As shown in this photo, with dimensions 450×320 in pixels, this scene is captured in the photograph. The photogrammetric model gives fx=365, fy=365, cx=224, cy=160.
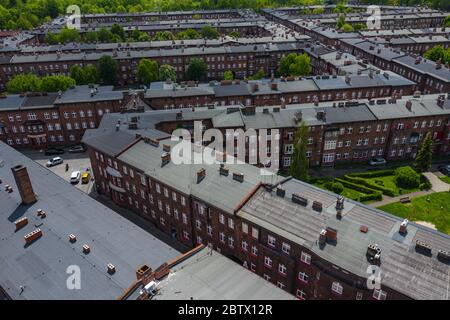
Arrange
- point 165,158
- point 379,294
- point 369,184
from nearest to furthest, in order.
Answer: point 379,294 < point 165,158 < point 369,184

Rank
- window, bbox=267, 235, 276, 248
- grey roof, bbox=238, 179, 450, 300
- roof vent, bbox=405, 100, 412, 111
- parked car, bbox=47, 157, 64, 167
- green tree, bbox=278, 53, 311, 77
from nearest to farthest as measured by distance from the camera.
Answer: grey roof, bbox=238, 179, 450, 300 < window, bbox=267, 235, 276, 248 < roof vent, bbox=405, 100, 412, 111 < parked car, bbox=47, 157, 64, 167 < green tree, bbox=278, 53, 311, 77

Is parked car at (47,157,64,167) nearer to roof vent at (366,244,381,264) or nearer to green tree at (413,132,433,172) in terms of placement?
roof vent at (366,244,381,264)

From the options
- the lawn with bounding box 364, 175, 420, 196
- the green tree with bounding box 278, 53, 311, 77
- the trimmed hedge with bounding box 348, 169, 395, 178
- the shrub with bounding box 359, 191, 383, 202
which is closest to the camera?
the shrub with bounding box 359, 191, 383, 202

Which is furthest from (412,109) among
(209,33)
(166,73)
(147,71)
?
(209,33)

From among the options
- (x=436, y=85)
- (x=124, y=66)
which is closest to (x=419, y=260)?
(x=436, y=85)

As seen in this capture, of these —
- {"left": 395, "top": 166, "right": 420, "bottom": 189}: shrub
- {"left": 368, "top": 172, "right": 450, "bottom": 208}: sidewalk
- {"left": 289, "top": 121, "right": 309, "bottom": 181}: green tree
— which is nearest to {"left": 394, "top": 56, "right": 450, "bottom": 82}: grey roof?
{"left": 368, "top": 172, "right": 450, "bottom": 208}: sidewalk

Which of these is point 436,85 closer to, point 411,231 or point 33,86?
point 411,231

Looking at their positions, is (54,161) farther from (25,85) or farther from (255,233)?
(255,233)

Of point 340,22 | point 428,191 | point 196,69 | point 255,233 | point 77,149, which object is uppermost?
point 340,22
